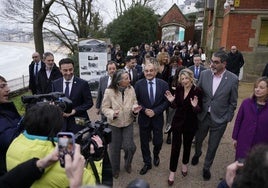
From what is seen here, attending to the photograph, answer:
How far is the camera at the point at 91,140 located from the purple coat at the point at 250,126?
6.90ft

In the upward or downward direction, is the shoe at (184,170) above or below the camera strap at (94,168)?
below

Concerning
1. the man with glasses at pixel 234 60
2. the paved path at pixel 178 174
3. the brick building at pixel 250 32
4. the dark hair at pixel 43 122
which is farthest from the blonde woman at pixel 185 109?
the brick building at pixel 250 32

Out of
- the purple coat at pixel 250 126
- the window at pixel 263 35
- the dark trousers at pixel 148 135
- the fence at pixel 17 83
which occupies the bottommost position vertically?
the fence at pixel 17 83

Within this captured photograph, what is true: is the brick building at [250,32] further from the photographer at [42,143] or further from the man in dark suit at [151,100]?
the photographer at [42,143]

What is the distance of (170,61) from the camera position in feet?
22.7

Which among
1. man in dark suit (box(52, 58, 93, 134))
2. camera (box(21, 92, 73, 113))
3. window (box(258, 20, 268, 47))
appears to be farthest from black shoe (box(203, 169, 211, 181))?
window (box(258, 20, 268, 47))

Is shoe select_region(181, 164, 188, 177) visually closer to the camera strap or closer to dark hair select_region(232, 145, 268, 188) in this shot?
the camera strap

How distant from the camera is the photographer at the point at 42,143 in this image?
65.8 inches

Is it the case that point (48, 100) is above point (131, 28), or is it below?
below

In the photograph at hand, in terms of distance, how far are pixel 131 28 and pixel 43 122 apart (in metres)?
22.8

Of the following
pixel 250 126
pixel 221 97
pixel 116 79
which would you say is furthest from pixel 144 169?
pixel 250 126

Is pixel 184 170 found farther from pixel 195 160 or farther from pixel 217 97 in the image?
pixel 217 97

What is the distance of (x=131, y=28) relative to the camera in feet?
78.1

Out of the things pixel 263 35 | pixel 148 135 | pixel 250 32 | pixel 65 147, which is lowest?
pixel 148 135
